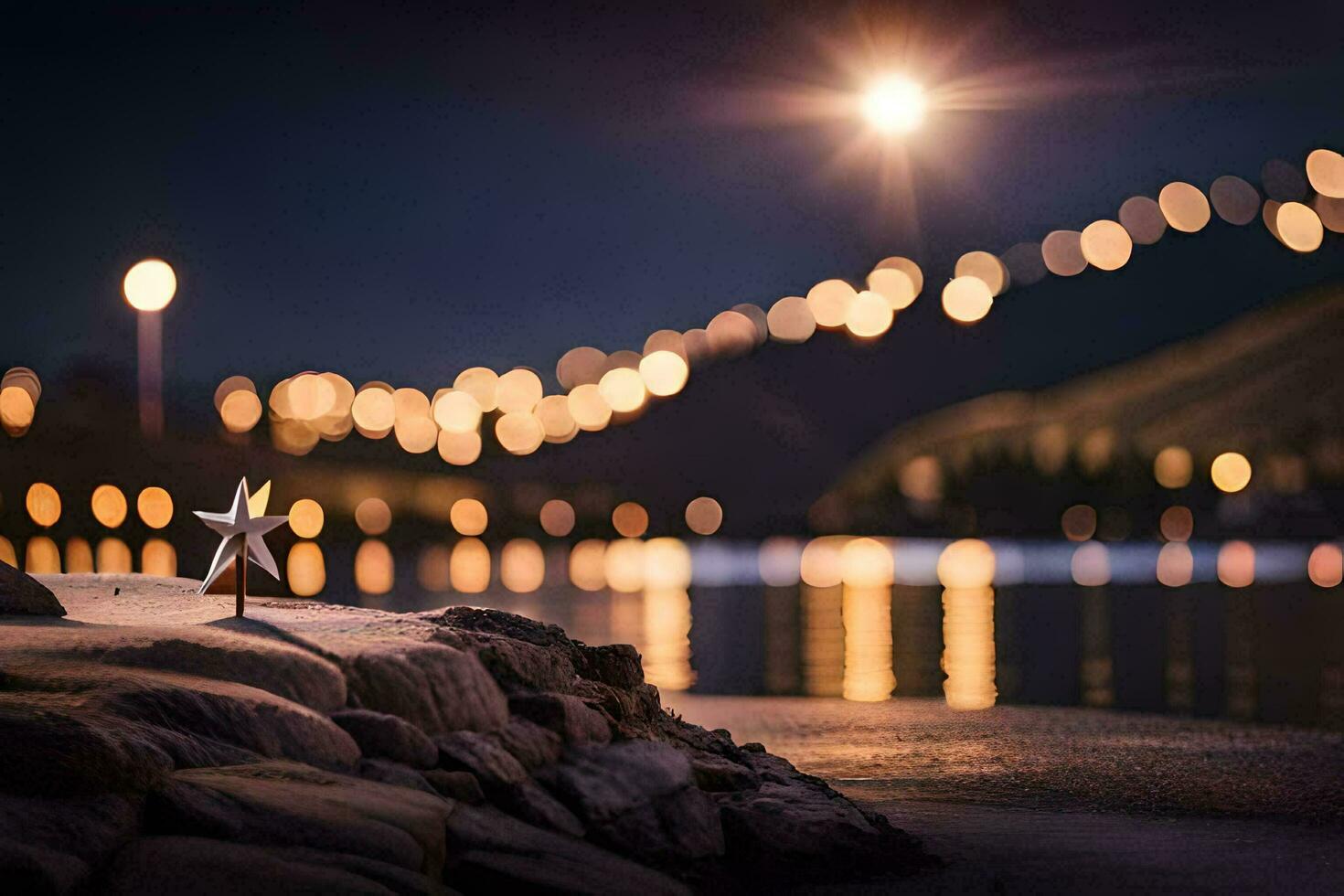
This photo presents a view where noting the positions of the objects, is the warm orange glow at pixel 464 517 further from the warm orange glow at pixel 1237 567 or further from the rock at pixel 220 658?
the rock at pixel 220 658

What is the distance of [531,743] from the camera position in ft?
38.9

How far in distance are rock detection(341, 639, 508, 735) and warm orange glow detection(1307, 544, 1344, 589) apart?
9074cm

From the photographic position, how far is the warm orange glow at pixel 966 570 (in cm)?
10614

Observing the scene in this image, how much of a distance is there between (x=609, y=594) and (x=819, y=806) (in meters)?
80.9

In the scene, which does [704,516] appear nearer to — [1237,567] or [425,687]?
[1237,567]

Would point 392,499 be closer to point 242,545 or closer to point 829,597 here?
point 829,597

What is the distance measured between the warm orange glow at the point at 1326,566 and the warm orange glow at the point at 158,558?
279 ft

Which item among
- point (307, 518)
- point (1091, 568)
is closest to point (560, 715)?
point (1091, 568)

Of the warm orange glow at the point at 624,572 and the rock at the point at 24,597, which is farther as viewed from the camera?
the warm orange glow at the point at 624,572

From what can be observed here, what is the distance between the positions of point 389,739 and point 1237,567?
140533mm

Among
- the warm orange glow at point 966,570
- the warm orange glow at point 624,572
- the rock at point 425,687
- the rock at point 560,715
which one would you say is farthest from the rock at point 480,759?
the warm orange glow at point 966,570

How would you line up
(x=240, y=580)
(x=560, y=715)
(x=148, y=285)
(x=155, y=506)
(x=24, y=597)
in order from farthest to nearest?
(x=155, y=506) < (x=148, y=285) < (x=240, y=580) < (x=24, y=597) < (x=560, y=715)

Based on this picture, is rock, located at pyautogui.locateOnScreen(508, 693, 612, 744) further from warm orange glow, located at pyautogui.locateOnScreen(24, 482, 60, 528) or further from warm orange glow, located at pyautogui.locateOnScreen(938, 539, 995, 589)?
warm orange glow, located at pyautogui.locateOnScreen(24, 482, 60, 528)

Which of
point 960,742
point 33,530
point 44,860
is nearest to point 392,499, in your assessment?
point 33,530
